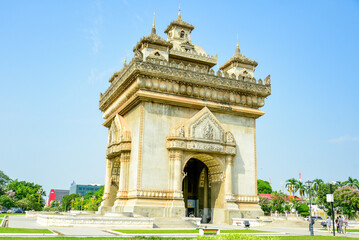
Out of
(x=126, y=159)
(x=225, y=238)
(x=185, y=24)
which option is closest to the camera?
(x=225, y=238)

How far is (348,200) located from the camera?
54.5 meters

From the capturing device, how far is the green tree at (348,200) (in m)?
54.1

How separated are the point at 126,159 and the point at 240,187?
9411mm

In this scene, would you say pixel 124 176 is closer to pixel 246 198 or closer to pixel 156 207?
A: pixel 156 207

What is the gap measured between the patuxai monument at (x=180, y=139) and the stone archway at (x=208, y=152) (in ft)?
0.24

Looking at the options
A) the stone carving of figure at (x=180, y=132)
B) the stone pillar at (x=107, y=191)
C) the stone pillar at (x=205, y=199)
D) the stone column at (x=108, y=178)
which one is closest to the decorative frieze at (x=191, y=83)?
the stone carving of figure at (x=180, y=132)

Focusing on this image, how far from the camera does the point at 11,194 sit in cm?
7575

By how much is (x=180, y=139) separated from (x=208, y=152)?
2533 mm

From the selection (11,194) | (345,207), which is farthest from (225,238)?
(11,194)

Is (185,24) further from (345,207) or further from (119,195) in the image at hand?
(345,207)

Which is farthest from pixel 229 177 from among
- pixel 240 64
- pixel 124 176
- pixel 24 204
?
pixel 24 204

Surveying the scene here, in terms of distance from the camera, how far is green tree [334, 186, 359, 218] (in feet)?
177

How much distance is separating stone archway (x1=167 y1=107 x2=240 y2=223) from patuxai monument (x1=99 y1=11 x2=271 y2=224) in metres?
0.07

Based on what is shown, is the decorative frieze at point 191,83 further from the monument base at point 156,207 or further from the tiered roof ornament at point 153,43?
the monument base at point 156,207
